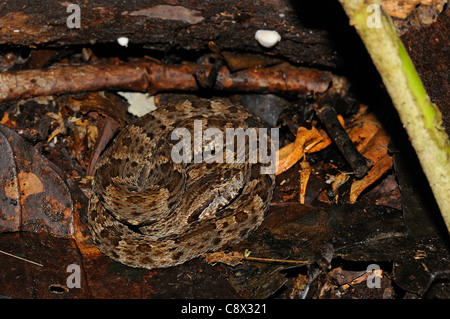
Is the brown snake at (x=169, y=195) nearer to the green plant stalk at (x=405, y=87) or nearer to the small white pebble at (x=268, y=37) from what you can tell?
the small white pebble at (x=268, y=37)

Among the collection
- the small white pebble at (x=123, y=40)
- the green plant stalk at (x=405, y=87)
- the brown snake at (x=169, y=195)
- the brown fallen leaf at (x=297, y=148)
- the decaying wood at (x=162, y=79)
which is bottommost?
the brown snake at (x=169, y=195)

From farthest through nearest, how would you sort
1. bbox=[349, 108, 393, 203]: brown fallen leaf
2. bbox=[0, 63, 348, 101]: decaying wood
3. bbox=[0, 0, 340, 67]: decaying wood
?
bbox=[0, 63, 348, 101]: decaying wood → bbox=[0, 0, 340, 67]: decaying wood → bbox=[349, 108, 393, 203]: brown fallen leaf

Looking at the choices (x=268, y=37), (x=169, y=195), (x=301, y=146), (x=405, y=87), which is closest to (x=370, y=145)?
(x=301, y=146)

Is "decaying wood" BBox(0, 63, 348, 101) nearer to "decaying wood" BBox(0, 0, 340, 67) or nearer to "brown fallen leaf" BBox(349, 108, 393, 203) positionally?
"decaying wood" BBox(0, 0, 340, 67)

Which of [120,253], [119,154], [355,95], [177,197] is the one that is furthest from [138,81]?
[355,95]

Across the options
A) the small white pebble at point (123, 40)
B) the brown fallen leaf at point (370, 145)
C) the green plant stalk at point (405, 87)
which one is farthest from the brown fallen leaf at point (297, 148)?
the small white pebble at point (123, 40)

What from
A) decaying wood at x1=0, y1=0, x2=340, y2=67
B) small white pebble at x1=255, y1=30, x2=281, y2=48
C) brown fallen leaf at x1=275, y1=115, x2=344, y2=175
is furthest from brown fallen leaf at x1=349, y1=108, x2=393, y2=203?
small white pebble at x1=255, y1=30, x2=281, y2=48
